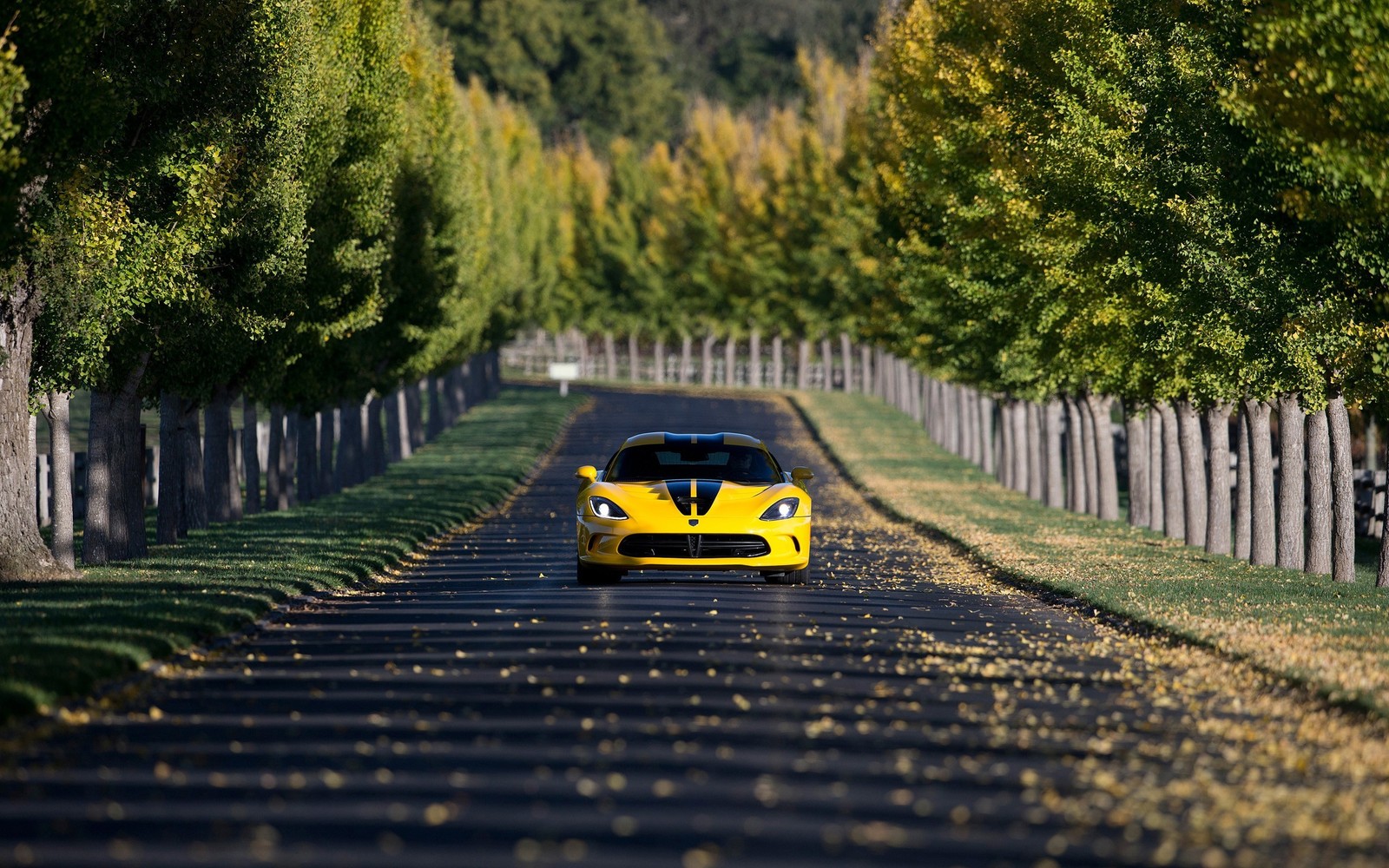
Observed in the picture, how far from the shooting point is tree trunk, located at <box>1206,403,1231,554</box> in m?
29.4

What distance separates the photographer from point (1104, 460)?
3766 cm

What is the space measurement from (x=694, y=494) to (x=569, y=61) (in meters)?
117

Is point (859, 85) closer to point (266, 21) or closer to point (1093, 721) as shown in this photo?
point (266, 21)

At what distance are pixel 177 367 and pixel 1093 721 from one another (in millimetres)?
16588

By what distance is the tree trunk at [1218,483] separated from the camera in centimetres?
2939

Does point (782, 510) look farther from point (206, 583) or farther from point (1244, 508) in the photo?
point (1244, 508)

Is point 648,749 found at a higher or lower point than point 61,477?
lower

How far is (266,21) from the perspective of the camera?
2344 centimetres

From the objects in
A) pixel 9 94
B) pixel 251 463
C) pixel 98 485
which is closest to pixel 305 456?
pixel 251 463

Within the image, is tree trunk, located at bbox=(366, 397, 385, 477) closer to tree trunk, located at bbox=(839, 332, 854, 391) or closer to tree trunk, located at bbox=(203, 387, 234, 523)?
tree trunk, located at bbox=(203, 387, 234, 523)

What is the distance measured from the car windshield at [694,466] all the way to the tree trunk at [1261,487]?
7.62 meters

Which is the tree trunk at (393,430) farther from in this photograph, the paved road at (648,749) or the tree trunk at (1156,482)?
the paved road at (648,749)

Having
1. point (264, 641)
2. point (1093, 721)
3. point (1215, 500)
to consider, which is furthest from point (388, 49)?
point (1093, 721)

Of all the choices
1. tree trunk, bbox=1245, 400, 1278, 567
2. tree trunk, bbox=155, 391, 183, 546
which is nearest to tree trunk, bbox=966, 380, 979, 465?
tree trunk, bbox=1245, 400, 1278, 567
